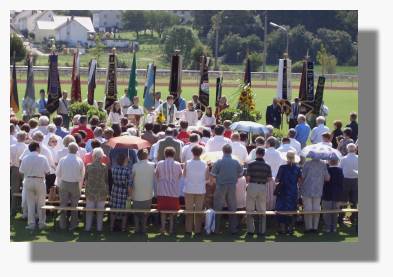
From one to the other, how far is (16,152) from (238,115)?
671 cm

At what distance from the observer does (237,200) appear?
1511cm

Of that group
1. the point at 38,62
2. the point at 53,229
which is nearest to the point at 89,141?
→ the point at 53,229

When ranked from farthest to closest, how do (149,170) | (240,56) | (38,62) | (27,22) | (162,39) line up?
(27,22) → (162,39) → (240,56) → (38,62) → (149,170)

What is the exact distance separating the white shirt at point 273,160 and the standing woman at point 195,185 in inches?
44.8

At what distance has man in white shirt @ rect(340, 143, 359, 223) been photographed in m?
15.7

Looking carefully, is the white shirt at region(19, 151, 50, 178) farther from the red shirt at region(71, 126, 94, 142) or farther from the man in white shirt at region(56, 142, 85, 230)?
the red shirt at region(71, 126, 94, 142)

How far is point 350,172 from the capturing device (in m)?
15.8

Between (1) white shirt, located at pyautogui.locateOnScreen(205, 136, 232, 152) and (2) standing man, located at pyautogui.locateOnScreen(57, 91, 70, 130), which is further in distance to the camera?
(2) standing man, located at pyautogui.locateOnScreen(57, 91, 70, 130)

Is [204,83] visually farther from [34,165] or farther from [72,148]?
[34,165]

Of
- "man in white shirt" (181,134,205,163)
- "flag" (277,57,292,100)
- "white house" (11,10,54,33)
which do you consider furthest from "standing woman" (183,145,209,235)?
"white house" (11,10,54,33)

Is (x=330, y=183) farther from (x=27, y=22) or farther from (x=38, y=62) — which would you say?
(x=27, y=22)

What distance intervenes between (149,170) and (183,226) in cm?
133

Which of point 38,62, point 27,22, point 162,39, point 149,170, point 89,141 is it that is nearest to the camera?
point 149,170

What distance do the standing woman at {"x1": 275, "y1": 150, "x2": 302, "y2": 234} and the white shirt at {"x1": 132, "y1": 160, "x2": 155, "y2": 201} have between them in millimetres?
1983
